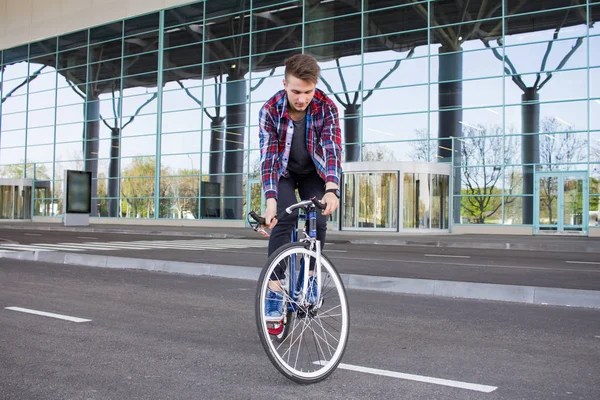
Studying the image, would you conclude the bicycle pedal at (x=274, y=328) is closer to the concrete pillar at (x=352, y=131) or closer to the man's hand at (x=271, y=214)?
the man's hand at (x=271, y=214)

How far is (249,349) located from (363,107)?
26273mm

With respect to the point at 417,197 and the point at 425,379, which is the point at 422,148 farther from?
the point at 425,379

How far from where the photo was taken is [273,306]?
3.62 meters

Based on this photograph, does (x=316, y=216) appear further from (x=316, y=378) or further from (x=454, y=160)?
(x=454, y=160)

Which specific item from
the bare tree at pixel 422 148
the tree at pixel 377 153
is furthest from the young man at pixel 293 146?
the tree at pixel 377 153

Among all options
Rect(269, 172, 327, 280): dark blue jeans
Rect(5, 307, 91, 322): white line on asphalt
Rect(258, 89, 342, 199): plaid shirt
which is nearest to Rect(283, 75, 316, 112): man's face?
Rect(258, 89, 342, 199): plaid shirt

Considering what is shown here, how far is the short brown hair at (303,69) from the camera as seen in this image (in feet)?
12.4

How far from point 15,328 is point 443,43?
25901 mm

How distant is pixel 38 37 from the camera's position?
4259 cm

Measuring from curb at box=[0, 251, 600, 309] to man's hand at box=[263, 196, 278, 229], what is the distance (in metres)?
4.24

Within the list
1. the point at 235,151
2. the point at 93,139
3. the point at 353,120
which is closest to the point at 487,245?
the point at 353,120

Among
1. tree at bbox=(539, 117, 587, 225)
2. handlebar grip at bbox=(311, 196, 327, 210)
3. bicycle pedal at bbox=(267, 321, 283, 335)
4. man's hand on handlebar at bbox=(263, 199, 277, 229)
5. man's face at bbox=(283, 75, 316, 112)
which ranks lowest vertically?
bicycle pedal at bbox=(267, 321, 283, 335)

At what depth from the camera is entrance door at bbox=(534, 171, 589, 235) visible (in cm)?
2464

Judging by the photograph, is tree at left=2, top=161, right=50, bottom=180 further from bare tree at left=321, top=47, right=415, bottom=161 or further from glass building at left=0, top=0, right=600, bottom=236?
bare tree at left=321, top=47, right=415, bottom=161
